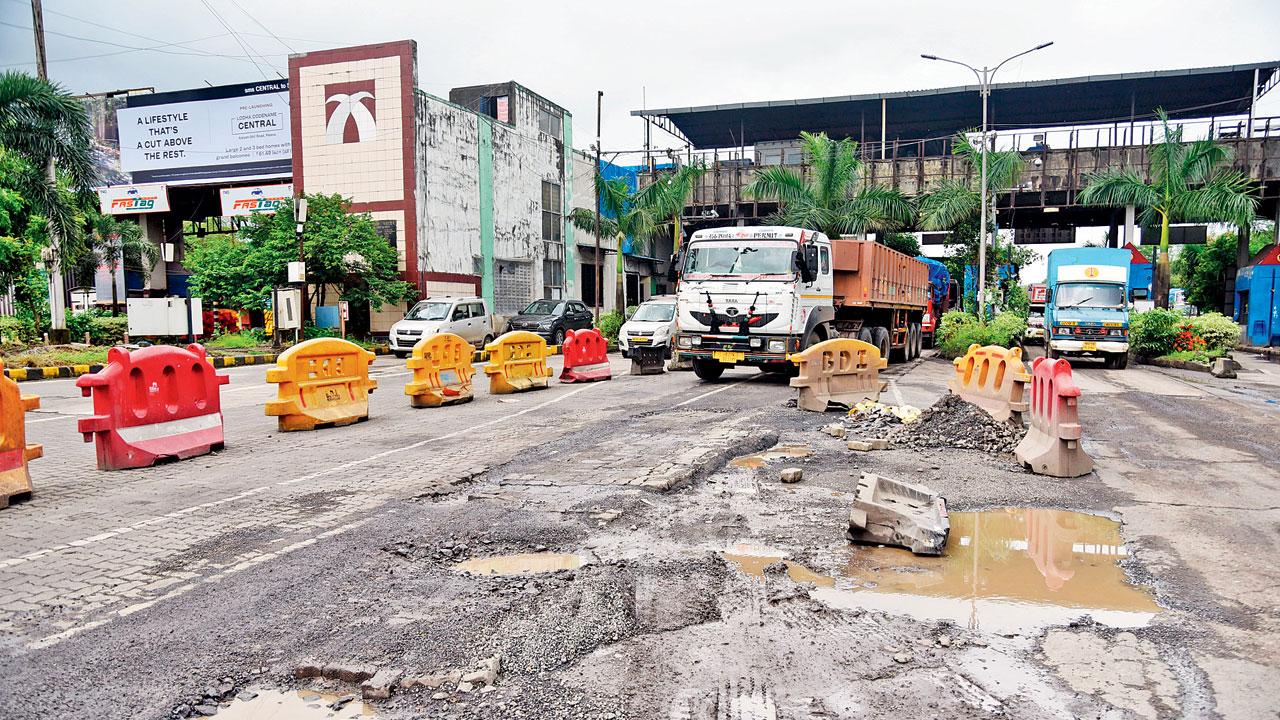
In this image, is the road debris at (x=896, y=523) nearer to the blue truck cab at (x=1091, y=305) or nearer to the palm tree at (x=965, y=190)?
the blue truck cab at (x=1091, y=305)

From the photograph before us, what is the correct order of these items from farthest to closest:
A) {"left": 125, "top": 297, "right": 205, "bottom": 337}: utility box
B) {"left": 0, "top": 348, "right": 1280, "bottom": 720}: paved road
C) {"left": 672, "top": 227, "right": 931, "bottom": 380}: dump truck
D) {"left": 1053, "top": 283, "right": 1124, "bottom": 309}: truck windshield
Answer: {"left": 125, "top": 297, "right": 205, "bottom": 337}: utility box
{"left": 1053, "top": 283, "right": 1124, "bottom": 309}: truck windshield
{"left": 672, "top": 227, "right": 931, "bottom": 380}: dump truck
{"left": 0, "top": 348, "right": 1280, "bottom": 720}: paved road

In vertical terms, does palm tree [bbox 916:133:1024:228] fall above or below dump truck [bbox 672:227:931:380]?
above

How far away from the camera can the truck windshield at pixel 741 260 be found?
49.9 ft

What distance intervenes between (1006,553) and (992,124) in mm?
44079

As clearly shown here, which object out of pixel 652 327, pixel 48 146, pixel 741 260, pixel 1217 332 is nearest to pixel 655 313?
pixel 652 327

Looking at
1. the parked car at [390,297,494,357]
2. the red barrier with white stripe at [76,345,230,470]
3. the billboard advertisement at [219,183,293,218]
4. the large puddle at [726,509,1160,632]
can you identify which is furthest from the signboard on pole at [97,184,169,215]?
the large puddle at [726,509,1160,632]

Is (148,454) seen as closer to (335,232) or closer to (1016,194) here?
(335,232)

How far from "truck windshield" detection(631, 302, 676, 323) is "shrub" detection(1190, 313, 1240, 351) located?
14.4 m

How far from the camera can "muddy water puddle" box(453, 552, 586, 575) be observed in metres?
4.70

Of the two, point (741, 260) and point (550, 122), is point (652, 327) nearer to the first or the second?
point (741, 260)

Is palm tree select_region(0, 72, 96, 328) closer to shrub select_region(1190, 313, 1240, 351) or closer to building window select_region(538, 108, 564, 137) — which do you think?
building window select_region(538, 108, 564, 137)

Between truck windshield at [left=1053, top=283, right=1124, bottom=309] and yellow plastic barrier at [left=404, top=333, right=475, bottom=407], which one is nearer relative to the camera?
yellow plastic barrier at [left=404, top=333, right=475, bottom=407]

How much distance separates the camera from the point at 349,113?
3228 centimetres

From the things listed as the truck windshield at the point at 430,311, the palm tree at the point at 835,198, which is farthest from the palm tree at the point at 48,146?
the palm tree at the point at 835,198
